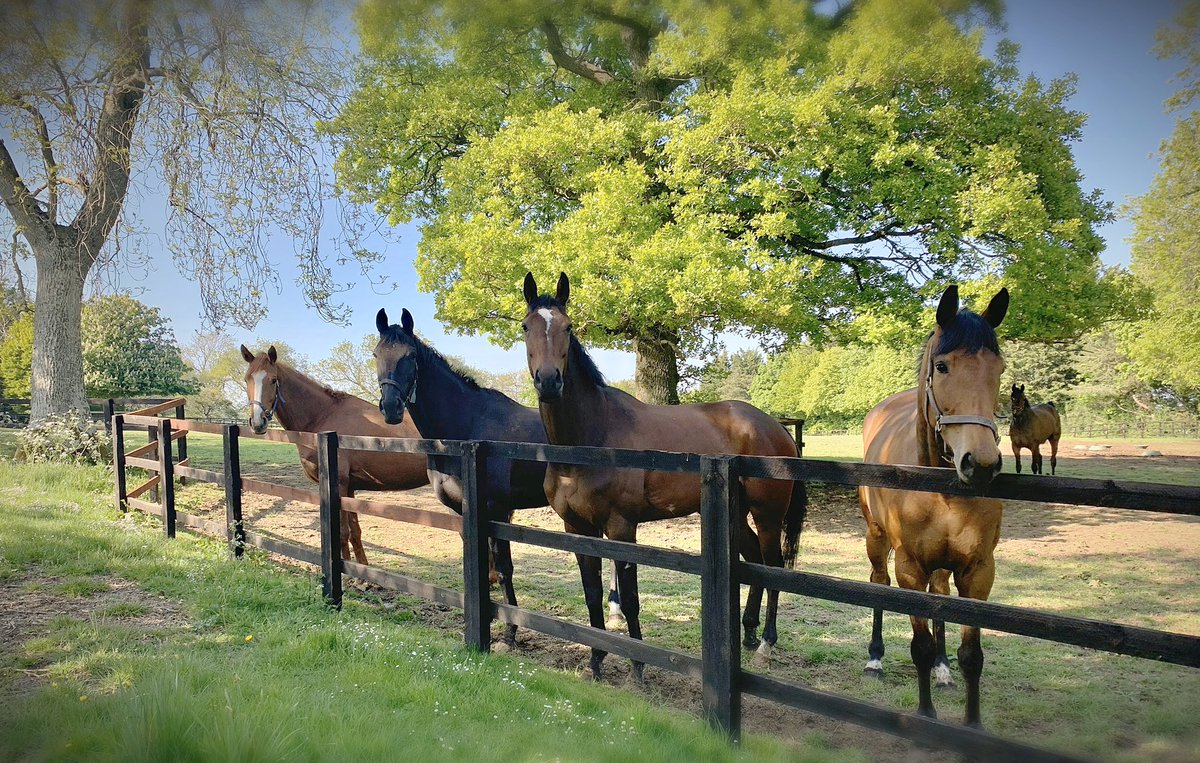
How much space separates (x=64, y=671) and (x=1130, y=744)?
5.42 meters

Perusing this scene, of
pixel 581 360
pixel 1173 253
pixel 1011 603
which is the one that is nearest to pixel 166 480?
pixel 581 360

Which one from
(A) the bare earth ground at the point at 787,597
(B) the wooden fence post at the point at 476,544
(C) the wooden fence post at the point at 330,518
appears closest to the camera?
(A) the bare earth ground at the point at 787,597

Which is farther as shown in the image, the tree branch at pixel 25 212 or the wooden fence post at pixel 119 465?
the tree branch at pixel 25 212

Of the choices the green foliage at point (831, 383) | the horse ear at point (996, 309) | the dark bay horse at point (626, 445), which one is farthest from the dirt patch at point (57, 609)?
the green foliage at point (831, 383)

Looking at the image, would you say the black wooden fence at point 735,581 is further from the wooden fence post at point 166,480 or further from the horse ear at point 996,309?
the wooden fence post at point 166,480

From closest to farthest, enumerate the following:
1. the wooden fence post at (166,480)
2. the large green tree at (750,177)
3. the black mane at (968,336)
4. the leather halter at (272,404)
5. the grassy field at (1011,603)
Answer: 1. the black mane at (968,336)
2. the grassy field at (1011,603)
3. the leather halter at (272,404)
4. the wooden fence post at (166,480)
5. the large green tree at (750,177)

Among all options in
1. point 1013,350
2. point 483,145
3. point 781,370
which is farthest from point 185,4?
point 781,370

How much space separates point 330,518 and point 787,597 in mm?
4343

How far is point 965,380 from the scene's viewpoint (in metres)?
2.60

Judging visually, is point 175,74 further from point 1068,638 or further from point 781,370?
point 781,370

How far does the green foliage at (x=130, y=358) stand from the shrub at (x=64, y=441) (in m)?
24.3

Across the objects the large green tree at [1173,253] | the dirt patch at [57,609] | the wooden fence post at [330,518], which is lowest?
the dirt patch at [57,609]

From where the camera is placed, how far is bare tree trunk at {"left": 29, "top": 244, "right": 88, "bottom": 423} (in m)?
11.4

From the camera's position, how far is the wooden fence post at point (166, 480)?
7160 millimetres
